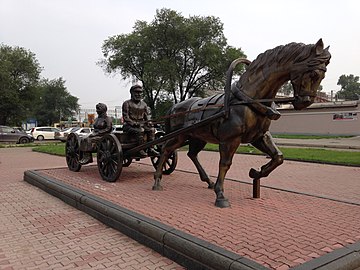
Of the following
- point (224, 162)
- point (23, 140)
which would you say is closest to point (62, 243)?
point (224, 162)

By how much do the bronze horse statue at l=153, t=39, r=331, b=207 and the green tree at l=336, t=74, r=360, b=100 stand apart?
218ft

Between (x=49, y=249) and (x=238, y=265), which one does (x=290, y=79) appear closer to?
(x=238, y=265)

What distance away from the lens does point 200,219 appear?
4.40 meters

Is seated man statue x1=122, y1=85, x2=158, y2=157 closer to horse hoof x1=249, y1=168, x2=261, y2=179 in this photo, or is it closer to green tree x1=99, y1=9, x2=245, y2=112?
horse hoof x1=249, y1=168, x2=261, y2=179

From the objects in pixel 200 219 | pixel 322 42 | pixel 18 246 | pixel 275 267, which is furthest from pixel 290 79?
pixel 18 246

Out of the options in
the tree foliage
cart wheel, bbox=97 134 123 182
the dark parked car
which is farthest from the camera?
the tree foliage

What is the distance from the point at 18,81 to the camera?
108 ft

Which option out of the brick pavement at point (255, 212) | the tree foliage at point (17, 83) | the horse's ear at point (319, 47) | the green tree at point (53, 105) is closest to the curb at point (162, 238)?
the brick pavement at point (255, 212)

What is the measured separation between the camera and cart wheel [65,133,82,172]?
8701 mm

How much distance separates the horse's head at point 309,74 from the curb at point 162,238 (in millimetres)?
2251

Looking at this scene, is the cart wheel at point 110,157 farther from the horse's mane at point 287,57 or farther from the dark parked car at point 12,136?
the dark parked car at point 12,136

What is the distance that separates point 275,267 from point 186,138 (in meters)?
3.64

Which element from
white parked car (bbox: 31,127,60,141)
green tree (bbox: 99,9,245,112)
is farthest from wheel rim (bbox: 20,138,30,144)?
green tree (bbox: 99,9,245,112)

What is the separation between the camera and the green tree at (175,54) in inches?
1223
